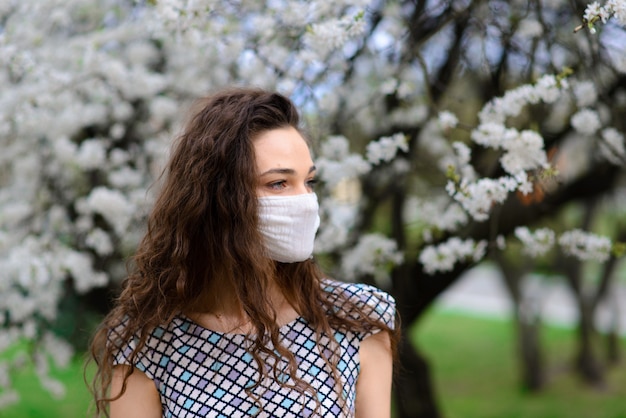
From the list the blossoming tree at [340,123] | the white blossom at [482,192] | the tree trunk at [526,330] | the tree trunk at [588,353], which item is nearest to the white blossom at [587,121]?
the blossoming tree at [340,123]

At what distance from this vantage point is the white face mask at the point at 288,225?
70.6 inches

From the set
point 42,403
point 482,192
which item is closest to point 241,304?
point 482,192

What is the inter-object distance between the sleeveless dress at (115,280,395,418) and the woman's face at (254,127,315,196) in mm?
351

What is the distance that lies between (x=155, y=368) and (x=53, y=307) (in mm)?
1985

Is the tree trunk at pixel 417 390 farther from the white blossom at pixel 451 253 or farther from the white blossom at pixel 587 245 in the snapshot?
the white blossom at pixel 587 245

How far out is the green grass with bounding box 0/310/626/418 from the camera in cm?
684

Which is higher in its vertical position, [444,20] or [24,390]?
[444,20]

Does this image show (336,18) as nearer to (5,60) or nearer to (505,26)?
(505,26)

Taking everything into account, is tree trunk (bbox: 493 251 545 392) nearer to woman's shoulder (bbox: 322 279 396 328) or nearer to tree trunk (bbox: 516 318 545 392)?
tree trunk (bbox: 516 318 545 392)

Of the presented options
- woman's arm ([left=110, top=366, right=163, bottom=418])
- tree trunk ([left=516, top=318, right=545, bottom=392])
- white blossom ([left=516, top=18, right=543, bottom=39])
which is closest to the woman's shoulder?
woman's arm ([left=110, top=366, right=163, bottom=418])

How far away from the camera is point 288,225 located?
1812 millimetres

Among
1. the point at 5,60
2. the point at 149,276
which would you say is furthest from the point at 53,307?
the point at 149,276

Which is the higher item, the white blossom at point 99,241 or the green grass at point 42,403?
the white blossom at point 99,241

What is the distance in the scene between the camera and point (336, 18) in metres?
2.62
